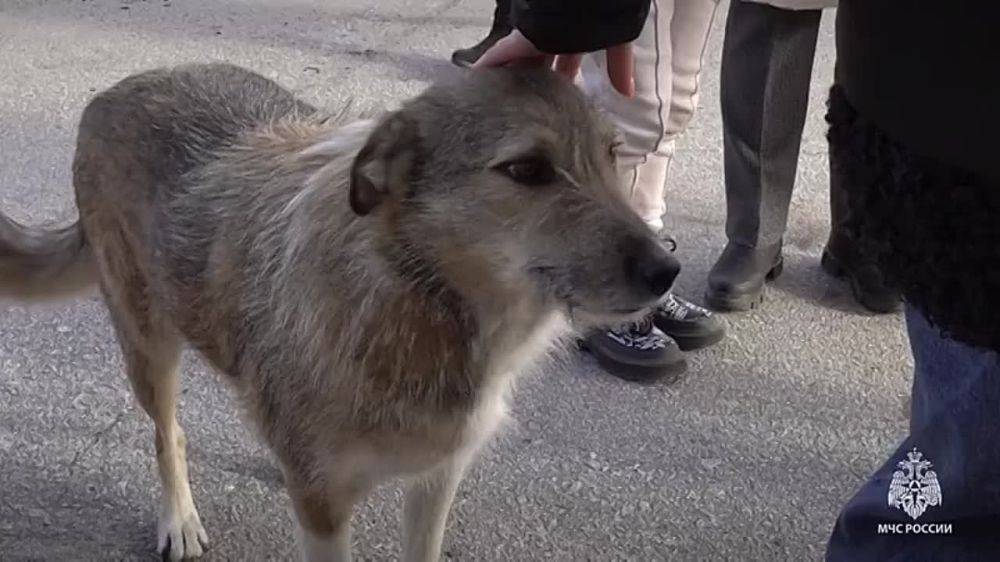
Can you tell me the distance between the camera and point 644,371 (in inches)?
154

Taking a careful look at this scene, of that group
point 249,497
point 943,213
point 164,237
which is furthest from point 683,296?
point 943,213

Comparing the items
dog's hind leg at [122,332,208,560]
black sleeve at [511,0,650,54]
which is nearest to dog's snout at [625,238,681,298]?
black sleeve at [511,0,650,54]

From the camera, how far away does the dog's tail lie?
10.5 feet

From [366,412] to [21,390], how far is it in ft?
6.01

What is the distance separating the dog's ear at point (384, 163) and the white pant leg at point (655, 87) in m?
1.25

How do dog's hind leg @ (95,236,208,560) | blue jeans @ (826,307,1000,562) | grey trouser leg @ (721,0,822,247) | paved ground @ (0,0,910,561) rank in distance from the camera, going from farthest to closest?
grey trouser leg @ (721,0,822,247) < paved ground @ (0,0,910,561) < dog's hind leg @ (95,236,208,560) < blue jeans @ (826,307,1000,562)

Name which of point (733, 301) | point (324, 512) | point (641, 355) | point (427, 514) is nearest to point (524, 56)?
point (324, 512)

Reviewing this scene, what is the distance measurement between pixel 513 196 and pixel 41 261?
5.31ft

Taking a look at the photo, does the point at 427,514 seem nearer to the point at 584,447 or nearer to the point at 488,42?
the point at 584,447

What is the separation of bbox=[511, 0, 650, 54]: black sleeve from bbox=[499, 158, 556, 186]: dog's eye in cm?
22

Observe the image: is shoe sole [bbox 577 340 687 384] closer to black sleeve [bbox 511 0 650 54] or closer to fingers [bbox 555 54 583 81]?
fingers [bbox 555 54 583 81]

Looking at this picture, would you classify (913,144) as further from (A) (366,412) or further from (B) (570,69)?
(A) (366,412)

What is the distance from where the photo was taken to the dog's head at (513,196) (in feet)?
7.17

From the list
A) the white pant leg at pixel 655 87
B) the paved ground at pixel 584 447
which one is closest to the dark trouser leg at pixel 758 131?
the paved ground at pixel 584 447
